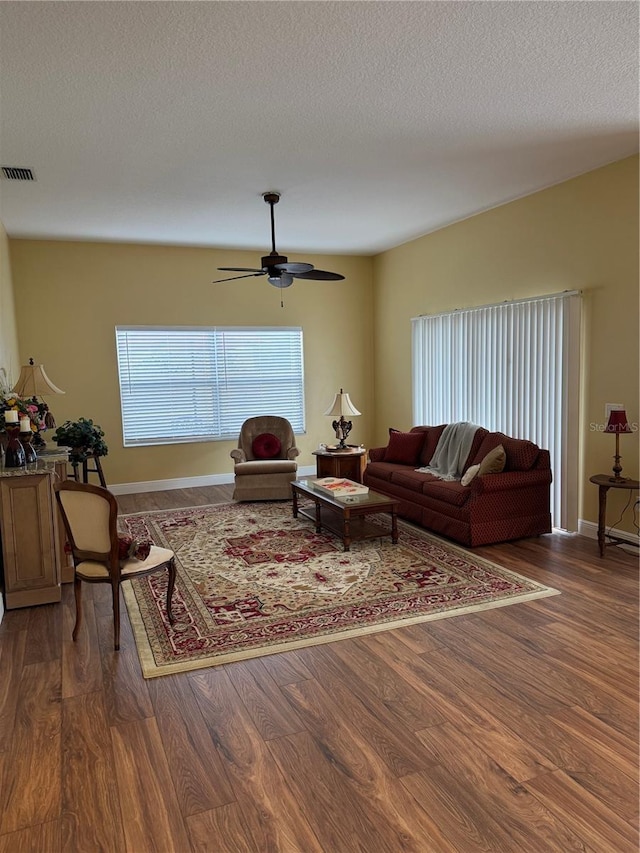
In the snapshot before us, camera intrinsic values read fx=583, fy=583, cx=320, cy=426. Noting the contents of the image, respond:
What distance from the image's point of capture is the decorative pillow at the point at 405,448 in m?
6.37

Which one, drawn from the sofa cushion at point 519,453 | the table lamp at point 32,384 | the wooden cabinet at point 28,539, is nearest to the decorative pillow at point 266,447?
the table lamp at point 32,384

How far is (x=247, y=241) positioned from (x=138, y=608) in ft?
16.0

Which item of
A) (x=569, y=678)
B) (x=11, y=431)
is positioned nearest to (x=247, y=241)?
(x=11, y=431)

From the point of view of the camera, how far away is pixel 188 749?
93.8 inches

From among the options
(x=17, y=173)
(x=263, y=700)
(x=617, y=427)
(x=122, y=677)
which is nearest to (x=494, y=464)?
(x=617, y=427)

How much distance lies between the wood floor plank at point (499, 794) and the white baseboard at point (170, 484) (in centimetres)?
569

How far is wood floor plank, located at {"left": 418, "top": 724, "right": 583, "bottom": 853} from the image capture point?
6.22 feet

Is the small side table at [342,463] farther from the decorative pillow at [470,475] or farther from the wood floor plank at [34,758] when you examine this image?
the wood floor plank at [34,758]

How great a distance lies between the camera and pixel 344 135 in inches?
155

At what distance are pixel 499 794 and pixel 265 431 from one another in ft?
17.9

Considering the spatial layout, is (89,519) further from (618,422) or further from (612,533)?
(612,533)

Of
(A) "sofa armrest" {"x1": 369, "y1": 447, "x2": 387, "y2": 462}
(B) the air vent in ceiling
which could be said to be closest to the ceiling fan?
(B) the air vent in ceiling

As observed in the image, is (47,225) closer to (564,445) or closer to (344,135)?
(344,135)

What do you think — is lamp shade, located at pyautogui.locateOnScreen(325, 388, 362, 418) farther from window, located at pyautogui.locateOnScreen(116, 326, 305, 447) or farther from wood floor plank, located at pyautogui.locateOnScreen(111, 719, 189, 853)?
wood floor plank, located at pyautogui.locateOnScreen(111, 719, 189, 853)
